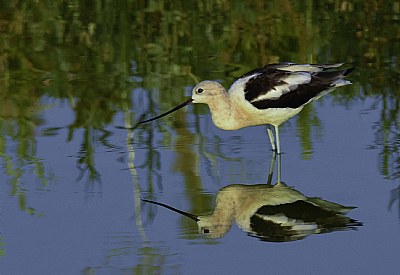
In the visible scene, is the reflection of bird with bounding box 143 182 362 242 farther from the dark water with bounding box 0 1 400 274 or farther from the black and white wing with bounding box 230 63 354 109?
the black and white wing with bounding box 230 63 354 109

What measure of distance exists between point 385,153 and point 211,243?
2.15m

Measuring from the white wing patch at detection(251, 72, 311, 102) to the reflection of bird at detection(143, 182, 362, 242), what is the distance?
107cm

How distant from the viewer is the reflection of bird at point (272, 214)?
648 cm

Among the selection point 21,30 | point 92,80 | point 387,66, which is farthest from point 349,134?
point 21,30

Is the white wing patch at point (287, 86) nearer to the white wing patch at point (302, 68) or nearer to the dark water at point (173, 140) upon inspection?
the white wing patch at point (302, 68)

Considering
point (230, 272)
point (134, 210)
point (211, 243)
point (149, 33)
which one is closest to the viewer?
point (230, 272)

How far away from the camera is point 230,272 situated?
19.0ft

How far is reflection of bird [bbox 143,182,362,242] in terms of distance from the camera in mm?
6480

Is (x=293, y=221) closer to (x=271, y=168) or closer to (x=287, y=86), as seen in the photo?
(x=271, y=168)

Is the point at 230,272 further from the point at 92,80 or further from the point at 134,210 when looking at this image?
the point at 92,80

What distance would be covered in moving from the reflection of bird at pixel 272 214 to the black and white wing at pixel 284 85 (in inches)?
41.8

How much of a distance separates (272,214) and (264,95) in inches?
64.8

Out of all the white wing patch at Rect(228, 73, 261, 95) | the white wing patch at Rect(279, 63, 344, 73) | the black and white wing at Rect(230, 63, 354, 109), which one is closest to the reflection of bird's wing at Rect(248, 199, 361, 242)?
the black and white wing at Rect(230, 63, 354, 109)

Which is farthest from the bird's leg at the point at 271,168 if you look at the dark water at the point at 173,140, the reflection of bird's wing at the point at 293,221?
the reflection of bird's wing at the point at 293,221
